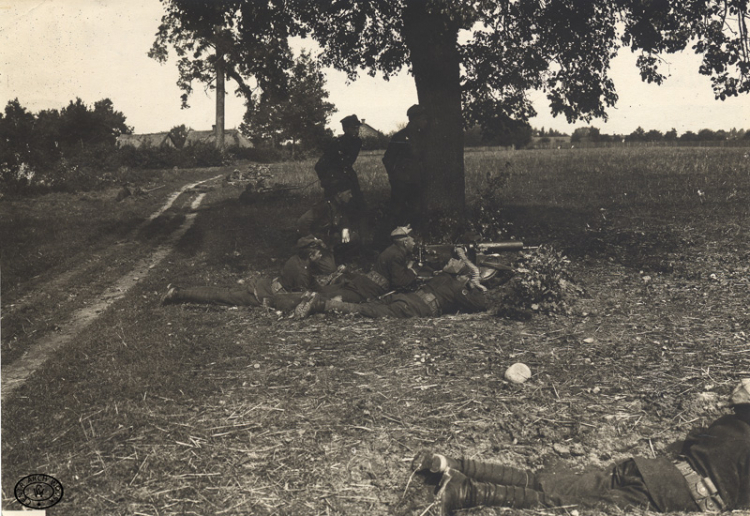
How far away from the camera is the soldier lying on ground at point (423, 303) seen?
270 inches

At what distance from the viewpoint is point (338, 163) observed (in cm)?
991

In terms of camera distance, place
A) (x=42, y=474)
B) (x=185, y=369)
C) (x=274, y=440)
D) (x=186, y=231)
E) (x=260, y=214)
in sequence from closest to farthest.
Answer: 1. (x=42, y=474)
2. (x=274, y=440)
3. (x=185, y=369)
4. (x=186, y=231)
5. (x=260, y=214)

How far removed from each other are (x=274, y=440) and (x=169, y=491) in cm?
82

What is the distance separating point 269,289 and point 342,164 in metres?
3.36

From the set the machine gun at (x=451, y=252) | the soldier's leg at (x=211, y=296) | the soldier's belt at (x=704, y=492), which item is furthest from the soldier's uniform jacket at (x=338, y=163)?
the soldier's belt at (x=704, y=492)

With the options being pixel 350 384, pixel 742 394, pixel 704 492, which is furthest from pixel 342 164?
pixel 704 492

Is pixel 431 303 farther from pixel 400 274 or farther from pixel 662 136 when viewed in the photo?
pixel 662 136

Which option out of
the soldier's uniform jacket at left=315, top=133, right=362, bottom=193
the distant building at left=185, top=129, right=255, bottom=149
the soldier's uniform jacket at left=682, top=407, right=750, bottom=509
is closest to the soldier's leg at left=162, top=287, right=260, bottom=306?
the soldier's uniform jacket at left=315, top=133, right=362, bottom=193

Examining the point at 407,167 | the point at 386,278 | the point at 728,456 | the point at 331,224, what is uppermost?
the point at 407,167

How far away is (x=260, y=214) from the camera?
15172 millimetres

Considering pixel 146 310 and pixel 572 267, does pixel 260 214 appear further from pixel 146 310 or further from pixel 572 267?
pixel 572 267

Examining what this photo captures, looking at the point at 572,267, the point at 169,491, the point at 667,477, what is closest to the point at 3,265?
the point at 169,491

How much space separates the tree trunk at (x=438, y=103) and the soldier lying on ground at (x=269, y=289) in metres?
2.63

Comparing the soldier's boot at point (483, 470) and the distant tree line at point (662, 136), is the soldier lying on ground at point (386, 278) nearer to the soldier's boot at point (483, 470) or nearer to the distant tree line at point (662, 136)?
the soldier's boot at point (483, 470)
